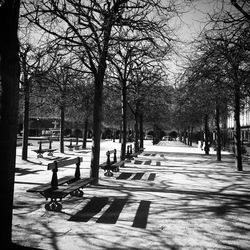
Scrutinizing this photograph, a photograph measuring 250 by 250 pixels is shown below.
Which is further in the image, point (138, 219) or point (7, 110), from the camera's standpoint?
point (138, 219)

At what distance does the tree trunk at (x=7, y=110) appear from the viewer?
13.5ft

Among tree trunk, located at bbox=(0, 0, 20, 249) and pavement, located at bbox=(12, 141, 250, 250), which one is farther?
pavement, located at bbox=(12, 141, 250, 250)

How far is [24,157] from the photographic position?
16734 millimetres

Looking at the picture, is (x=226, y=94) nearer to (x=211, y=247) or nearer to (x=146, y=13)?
(x=146, y=13)

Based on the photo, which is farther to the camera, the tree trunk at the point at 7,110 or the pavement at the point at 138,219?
the pavement at the point at 138,219

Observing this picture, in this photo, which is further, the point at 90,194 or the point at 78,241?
the point at 90,194

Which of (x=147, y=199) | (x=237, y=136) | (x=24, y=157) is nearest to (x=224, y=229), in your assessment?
(x=147, y=199)

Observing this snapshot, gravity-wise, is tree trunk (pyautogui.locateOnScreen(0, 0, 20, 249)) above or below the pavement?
above

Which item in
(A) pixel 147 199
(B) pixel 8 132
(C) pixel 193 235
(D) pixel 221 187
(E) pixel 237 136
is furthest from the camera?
(E) pixel 237 136

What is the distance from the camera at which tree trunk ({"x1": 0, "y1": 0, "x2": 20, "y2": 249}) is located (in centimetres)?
412

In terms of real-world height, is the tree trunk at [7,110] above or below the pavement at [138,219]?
above

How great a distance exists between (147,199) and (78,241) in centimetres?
344

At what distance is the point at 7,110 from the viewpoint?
13.6 feet

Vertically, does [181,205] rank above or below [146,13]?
below
